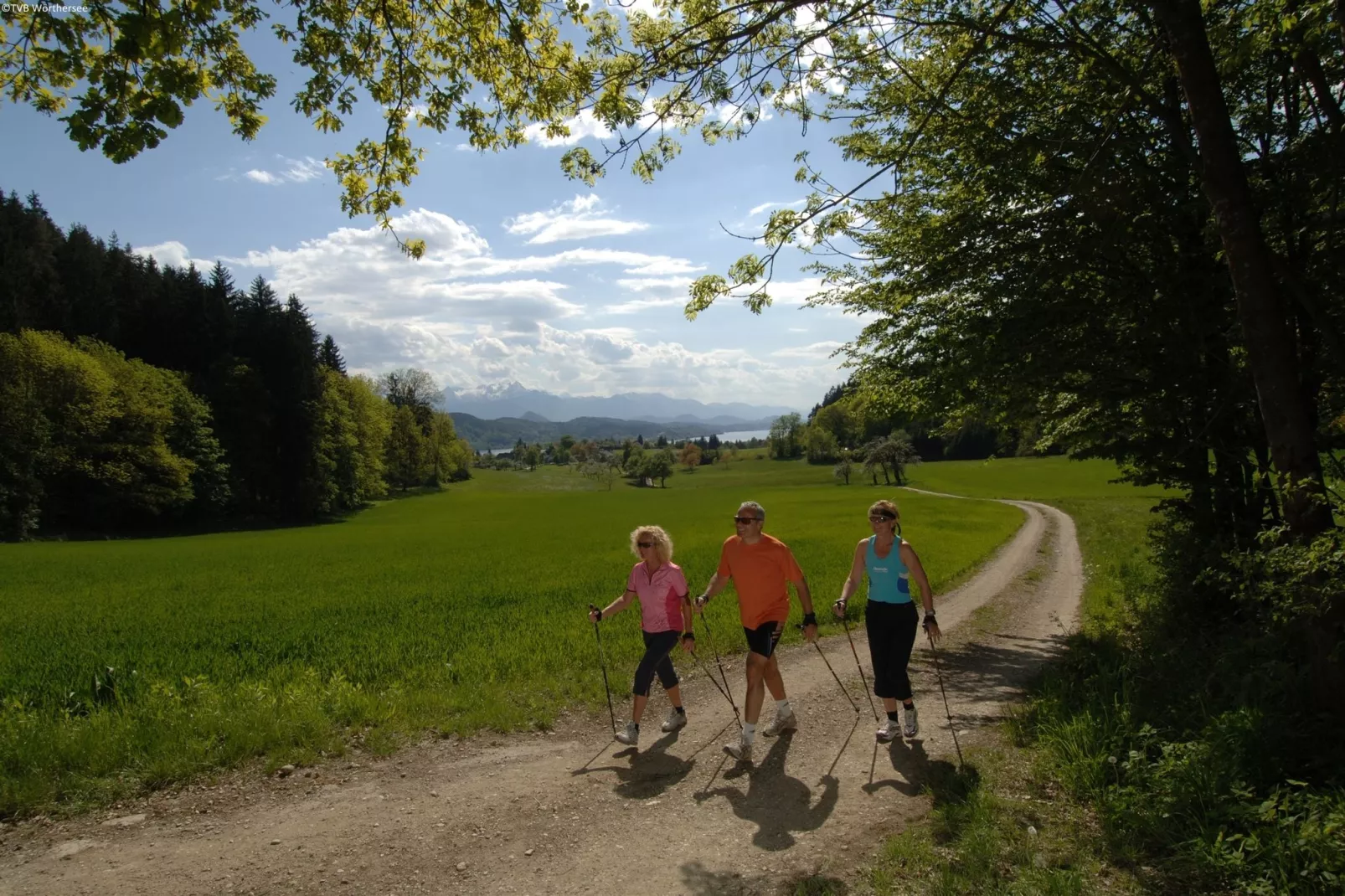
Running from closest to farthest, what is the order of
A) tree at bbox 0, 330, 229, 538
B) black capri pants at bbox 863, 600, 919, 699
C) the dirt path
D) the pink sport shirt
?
the dirt path, black capri pants at bbox 863, 600, 919, 699, the pink sport shirt, tree at bbox 0, 330, 229, 538

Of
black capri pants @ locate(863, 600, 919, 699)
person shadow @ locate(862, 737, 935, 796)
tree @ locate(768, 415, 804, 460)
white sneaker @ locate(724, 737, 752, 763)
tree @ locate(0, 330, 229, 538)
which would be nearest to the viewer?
person shadow @ locate(862, 737, 935, 796)

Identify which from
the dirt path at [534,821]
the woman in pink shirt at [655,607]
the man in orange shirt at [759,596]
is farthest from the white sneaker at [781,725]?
the woman in pink shirt at [655,607]

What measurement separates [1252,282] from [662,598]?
5.65 meters

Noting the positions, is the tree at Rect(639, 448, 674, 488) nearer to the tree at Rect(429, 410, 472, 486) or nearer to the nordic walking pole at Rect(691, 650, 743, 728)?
the tree at Rect(429, 410, 472, 486)

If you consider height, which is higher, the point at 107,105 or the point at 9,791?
the point at 107,105

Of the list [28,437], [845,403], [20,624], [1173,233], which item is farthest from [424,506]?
[1173,233]

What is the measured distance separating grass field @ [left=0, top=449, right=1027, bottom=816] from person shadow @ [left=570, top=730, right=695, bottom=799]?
1.58 meters

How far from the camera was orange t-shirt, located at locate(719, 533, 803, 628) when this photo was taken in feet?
22.2

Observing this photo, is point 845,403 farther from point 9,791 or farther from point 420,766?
point 9,791

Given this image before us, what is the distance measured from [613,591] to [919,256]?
419 inches

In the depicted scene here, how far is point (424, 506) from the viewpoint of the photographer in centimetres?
7419

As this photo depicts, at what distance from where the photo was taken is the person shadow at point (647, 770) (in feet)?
19.7

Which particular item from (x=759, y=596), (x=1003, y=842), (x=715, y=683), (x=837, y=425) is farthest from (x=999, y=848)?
(x=837, y=425)

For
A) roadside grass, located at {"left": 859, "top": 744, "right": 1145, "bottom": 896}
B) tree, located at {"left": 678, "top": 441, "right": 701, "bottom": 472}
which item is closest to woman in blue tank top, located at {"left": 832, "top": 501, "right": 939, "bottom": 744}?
roadside grass, located at {"left": 859, "top": 744, "right": 1145, "bottom": 896}
